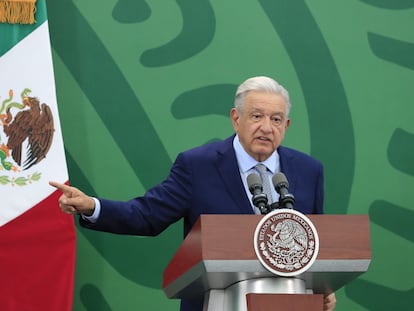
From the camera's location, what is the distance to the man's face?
272 cm

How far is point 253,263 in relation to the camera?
2.05 m

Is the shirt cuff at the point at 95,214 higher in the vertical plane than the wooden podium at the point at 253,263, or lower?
higher

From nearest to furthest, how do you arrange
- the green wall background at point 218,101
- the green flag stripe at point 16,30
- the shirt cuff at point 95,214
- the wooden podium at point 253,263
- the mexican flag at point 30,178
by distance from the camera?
the wooden podium at point 253,263 < the shirt cuff at point 95,214 < the mexican flag at point 30,178 < the green flag stripe at point 16,30 < the green wall background at point 218,101

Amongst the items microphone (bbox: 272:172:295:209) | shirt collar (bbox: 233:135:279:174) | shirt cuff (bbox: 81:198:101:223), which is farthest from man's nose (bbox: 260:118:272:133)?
shirt cuff (bbox: 81:198:101:223)

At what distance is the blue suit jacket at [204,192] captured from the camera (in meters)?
2.73

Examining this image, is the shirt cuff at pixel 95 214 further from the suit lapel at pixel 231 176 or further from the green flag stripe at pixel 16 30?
the green flag stripe at pixel 16 30

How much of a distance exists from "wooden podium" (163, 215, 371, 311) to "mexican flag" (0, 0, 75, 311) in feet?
5.04

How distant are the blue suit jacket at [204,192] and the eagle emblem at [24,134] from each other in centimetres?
100

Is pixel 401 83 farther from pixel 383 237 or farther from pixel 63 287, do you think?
pixel 63 287

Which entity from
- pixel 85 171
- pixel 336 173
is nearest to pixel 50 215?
pixel 85 171

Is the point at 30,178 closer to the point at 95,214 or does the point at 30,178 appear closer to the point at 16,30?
the point at 16,30

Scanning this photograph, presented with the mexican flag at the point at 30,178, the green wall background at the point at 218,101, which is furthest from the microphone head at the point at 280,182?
the green wall background at the point at 218,101

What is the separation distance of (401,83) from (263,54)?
807mm

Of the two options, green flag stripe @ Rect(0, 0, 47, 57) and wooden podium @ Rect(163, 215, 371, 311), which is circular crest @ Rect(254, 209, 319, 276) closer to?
wooden podium @ Rect(163, 215, 371, 311)
